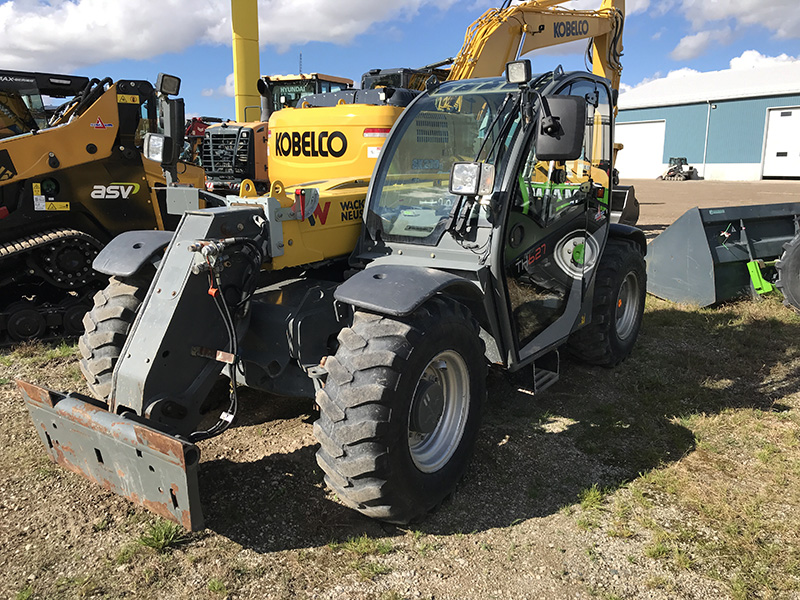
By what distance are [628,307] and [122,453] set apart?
4604 millimetres

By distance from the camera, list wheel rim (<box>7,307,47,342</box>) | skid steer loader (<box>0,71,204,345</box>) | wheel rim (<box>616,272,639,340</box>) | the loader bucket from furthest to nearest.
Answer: the loader bucket < skid steer loader (<box>0,71,204,345</box>) < wheel rim (<box>7,307,47,342</box>) < wheel rim (<box>616,272,639,340</box>)

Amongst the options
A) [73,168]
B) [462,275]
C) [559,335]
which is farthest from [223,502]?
[73,168]

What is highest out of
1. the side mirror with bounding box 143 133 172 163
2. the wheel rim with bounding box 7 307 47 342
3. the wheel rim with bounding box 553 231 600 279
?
the side mirror with bounding box 143 133 172 163

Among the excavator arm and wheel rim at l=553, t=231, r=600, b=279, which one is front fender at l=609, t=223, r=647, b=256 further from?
the excavator arm

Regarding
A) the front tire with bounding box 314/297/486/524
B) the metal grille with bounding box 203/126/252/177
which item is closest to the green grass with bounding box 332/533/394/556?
the front tire with bounding box 314/297/486/524

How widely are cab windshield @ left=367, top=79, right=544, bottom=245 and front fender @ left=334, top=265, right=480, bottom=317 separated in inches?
19.8

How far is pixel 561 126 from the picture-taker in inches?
125

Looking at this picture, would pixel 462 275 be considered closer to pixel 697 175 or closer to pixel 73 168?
pixel 73 168

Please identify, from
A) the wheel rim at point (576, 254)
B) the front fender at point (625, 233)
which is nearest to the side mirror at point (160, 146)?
the wheel rim at point (576, 254)

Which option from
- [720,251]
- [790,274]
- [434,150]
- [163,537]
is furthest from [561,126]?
[790,274]

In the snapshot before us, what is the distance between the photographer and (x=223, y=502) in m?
3.27

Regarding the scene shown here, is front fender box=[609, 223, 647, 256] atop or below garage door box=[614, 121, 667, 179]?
below

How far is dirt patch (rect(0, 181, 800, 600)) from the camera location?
2.76 meters

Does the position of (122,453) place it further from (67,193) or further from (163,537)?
(67,193)
